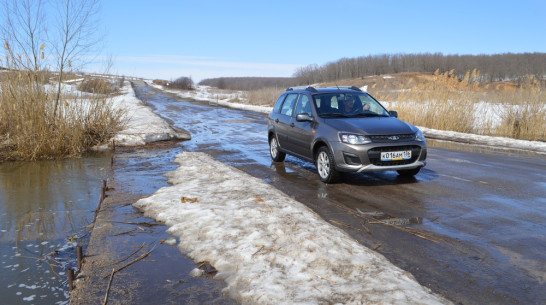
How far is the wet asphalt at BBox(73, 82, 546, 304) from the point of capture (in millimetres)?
3654

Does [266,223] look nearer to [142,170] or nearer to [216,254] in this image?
[216,254]

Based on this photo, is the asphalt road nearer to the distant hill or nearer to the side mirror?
the side mirror

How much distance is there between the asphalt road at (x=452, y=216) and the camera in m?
3.65

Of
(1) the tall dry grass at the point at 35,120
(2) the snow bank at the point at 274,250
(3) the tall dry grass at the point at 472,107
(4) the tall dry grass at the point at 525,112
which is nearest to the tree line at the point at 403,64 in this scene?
(3) the tall dry grass at the point at 472,107

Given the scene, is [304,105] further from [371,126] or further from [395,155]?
[395,155]

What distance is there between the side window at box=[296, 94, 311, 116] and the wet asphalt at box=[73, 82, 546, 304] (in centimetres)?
129

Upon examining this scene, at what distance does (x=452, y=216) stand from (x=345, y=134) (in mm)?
2299

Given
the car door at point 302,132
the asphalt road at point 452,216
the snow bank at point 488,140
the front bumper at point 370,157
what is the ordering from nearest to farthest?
the asphalt road at point 452,216 → the front bumper at point 370,157 → the car door at point 302,132 → the snow bank at point 488,140

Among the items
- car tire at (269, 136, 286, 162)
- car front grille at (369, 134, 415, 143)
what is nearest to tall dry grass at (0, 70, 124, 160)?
car tire at (269, 136, 286, 162)

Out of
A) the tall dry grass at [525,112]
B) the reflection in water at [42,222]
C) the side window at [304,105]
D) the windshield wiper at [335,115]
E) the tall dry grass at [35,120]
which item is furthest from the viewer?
the tall dry grass at [525,112]

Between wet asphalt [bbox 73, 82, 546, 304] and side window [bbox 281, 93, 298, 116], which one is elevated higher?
side window [bbox 281, 93, 298, 116]

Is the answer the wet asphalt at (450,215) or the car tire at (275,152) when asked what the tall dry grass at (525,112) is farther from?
the car tire at (275,152)

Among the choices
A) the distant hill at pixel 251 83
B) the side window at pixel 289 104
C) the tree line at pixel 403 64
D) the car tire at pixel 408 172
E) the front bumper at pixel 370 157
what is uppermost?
the tree line at pixel 403 64

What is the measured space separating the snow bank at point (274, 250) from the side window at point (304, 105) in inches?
101
